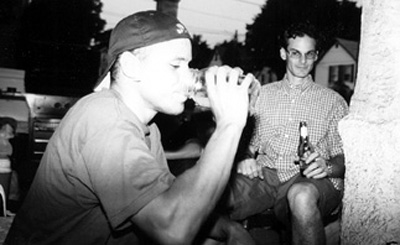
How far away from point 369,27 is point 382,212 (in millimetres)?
1084

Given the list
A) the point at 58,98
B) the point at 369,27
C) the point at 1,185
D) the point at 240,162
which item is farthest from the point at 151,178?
the point at 58,98

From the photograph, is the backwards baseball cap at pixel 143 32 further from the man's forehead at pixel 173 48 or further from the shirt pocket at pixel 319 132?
the shirt pocket at pixel 319 132

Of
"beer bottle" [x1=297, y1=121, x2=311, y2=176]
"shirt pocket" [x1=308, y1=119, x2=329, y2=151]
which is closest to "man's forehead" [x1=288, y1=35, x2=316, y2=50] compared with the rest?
"shirt pocket" [x1=308, y1=119, x2=329, y2=151]

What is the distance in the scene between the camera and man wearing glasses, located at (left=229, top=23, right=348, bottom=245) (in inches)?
122

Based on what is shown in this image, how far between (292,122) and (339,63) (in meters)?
35.4

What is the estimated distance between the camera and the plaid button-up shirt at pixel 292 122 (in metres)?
3.81

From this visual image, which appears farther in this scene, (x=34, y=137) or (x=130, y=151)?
(x=34, y=137)

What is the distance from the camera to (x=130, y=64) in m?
1.95

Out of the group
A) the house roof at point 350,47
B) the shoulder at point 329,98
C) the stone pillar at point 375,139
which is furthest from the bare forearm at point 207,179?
the house roof at point 350,47

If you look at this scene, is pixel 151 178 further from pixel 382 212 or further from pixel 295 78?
pixel 295 78

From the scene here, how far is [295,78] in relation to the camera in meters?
4.27

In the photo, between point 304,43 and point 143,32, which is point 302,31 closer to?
point 304,43

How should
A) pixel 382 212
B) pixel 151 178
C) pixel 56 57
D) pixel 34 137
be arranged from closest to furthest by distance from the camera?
1. pixel 151 178
2. pixel 382 212
3. pixel 34 137
4. pixel 56 57

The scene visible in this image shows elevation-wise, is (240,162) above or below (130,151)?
below
